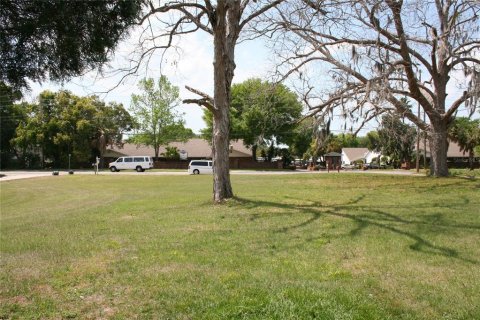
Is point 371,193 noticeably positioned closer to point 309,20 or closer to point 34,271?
point 309,20

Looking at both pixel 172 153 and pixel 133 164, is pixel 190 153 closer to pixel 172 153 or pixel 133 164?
pixel 172 153

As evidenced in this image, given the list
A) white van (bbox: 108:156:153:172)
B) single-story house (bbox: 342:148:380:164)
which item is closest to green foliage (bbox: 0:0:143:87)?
white van (bbox: 108:156:153:172)

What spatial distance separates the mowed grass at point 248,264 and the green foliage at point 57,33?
273 cm

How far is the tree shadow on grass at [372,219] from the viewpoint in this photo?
27.2 ft

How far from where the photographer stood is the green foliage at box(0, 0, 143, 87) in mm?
4109

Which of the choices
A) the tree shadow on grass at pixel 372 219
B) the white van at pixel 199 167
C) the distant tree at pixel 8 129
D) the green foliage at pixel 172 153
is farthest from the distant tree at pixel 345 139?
the distant tree at pixel 8 129

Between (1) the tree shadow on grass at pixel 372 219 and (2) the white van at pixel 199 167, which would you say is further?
(2) the white van at pixel 199 167

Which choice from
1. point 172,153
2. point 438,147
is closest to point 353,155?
point 172,153

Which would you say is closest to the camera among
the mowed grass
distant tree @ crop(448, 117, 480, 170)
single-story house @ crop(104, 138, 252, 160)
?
the mowed grass

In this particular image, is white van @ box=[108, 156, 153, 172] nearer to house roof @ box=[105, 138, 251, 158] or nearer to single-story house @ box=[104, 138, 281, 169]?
single-story house @ box=[104, 138, 281, 169]

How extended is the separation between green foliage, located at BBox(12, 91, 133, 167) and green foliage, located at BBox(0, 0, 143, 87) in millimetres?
61618

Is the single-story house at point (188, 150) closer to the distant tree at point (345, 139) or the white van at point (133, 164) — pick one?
the white van at point (133, 164)

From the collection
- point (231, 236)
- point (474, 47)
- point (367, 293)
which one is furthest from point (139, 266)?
point (474, 47)

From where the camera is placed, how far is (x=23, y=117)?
216 ft
